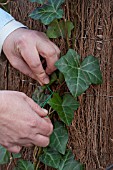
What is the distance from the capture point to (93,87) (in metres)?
1.17

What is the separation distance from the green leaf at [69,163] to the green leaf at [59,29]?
0.41 metres

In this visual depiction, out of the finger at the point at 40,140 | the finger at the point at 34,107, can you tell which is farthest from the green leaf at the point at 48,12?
the finger at the point at 40,140

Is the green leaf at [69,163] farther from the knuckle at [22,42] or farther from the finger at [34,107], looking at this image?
the knuckle at [22,42]

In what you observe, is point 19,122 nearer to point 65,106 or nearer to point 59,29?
point 65,106

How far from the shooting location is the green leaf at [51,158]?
1204mm

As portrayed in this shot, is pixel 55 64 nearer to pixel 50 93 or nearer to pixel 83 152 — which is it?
pixel 50 93

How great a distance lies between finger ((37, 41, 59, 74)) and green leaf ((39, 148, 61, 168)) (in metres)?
0.30

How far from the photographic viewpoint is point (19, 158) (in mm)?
1353

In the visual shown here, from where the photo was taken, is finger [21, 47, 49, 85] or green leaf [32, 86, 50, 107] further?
green leaf [32, 86, 50, 107]

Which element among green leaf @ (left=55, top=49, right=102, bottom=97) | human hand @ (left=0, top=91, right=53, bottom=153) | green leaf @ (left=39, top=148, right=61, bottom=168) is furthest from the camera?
green leaf @ (left=39, top=148, right=61, bottom=168)

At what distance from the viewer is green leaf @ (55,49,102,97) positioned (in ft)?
3.59

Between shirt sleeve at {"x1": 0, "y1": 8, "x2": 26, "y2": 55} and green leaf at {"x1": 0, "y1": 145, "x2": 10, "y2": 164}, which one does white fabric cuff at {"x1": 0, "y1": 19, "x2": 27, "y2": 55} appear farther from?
green leaf at {"x1": 0, "y1": 145, "x2": 10, "y2": 164}

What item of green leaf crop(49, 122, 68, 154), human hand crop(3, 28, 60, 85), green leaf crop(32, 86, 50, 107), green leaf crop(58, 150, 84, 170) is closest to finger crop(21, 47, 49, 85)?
human hand crop(3, 28, 60, 85)

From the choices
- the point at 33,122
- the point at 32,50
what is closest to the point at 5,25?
the point at 32,50
